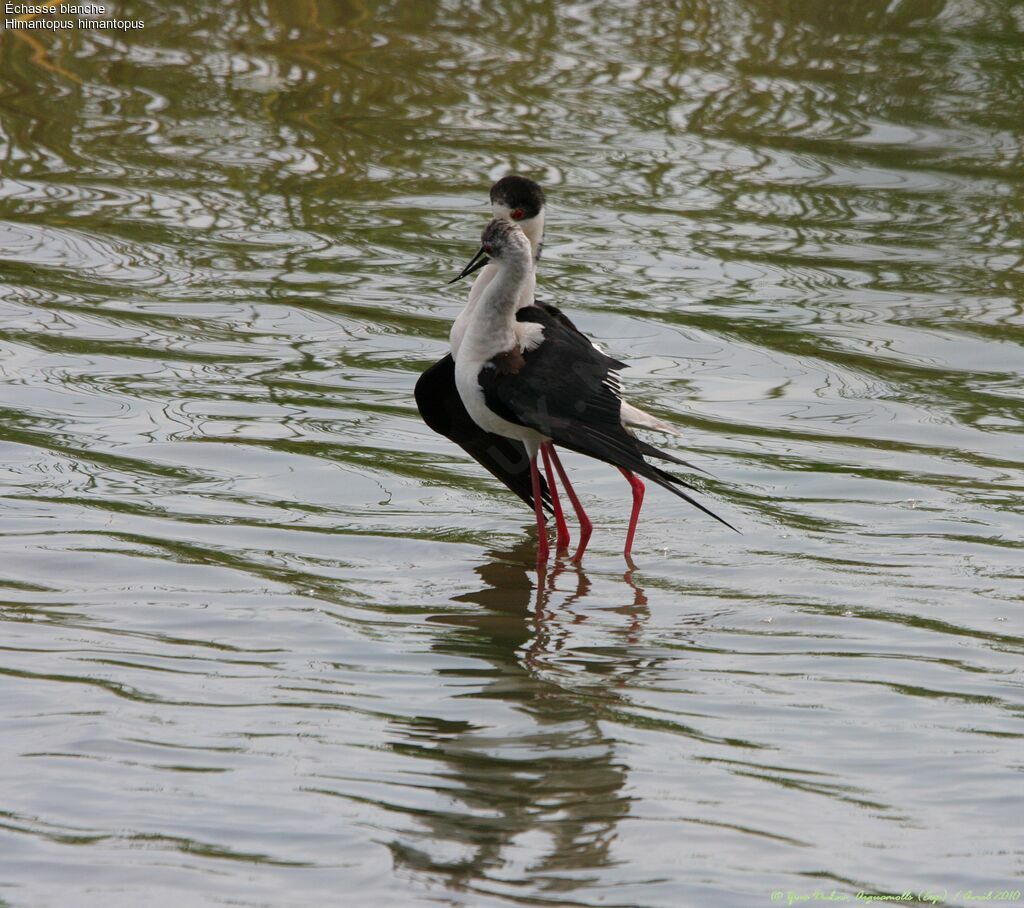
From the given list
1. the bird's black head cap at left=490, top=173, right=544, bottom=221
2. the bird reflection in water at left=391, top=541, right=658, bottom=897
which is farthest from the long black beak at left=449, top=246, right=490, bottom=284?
the bird reflection in water at left=391, top=541, right=658, bottom=897

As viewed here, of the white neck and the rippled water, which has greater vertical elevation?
the white neck

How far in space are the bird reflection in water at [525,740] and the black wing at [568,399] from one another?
0.54 meters

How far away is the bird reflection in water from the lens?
158 inches

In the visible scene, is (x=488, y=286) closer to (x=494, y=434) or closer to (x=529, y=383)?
(x=529, y=383)

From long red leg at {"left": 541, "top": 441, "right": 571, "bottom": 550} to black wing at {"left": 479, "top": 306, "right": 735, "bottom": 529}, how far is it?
0.46 meters

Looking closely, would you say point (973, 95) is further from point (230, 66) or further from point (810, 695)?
Result: point (810, 695)

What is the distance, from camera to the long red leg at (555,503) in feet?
22.4

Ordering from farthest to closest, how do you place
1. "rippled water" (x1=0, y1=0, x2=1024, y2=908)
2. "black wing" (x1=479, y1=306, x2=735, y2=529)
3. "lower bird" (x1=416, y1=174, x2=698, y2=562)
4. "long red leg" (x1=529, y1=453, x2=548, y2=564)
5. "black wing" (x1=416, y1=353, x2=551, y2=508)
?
1. "black wing" (x1=416, y1=353, x2=551, y2=508)
2. "lower bird" (x1=416, y1=174, x2=698, y2=562)
3. "long red leg" (x1=529, y1=453, x2=548, y2=564)
4. "black wing" (x1=479, y1=306, x2=735, y2=529)
5. "rippled water" (x1=0, y1=0, x2=1024, y2=908)

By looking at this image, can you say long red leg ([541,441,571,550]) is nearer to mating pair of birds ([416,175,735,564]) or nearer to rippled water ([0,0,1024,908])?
mating pair of birds ([416,175,735,564])

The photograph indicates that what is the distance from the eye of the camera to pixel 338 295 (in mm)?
9516

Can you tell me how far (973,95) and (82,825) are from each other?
10603 millimetres

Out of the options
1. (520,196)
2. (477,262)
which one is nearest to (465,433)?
(477,262)

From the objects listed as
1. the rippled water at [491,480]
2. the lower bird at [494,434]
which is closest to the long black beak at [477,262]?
the lower bird at [494,434]

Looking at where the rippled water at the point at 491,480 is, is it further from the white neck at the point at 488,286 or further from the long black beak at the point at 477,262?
the long black beak at the point at 477,262
